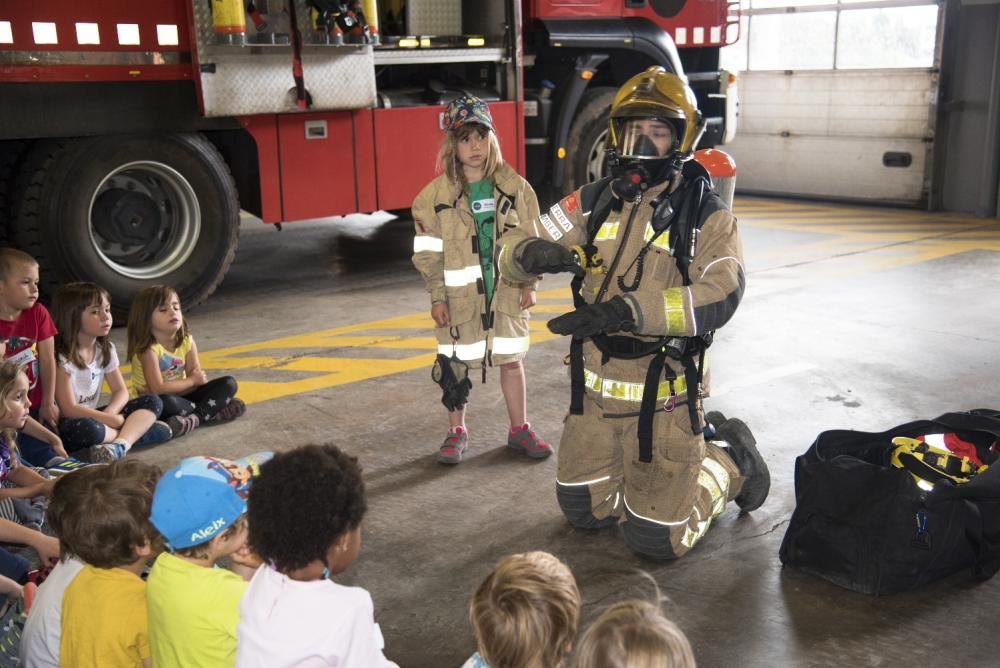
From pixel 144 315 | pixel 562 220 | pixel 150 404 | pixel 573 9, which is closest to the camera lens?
pixel 562 220

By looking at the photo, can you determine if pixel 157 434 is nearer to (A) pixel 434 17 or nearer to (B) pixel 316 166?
(B) pixel 316 166

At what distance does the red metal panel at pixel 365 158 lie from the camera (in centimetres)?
858

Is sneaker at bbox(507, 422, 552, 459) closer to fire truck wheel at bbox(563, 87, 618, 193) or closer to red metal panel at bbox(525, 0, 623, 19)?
fire truck wheel at bbox(563, 87, 618, 193)

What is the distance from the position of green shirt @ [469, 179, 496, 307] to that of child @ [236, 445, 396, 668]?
8.78 ft

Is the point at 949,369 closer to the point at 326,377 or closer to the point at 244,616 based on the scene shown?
the point at 326,377

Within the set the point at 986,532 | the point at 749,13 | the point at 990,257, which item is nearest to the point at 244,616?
the point at 986,532

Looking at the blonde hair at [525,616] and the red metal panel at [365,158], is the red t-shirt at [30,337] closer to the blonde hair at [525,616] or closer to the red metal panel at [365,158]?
the blonde hair at [525,616]

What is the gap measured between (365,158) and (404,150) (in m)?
0.39

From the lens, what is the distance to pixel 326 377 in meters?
6.53

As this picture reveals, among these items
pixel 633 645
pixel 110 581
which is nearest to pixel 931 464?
pixel 633 645

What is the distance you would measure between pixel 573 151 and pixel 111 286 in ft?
15.2

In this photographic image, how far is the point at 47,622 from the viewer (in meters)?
2.87

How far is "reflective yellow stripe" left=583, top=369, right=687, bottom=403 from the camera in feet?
13.3

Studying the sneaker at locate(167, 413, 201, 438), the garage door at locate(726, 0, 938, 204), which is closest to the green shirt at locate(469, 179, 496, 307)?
the sneaker at locate(167, 413, 201, 438)
